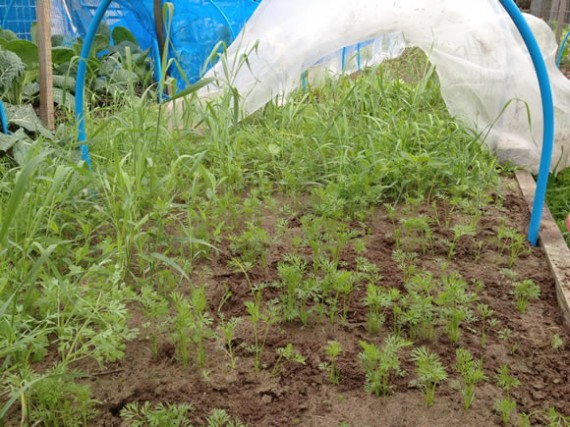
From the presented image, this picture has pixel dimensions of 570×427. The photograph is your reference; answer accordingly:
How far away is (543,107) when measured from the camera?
2.33 meters

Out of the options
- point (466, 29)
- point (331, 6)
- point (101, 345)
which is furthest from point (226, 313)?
point (466, 29)

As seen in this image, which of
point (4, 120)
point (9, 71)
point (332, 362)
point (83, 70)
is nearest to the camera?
point (332, 362)

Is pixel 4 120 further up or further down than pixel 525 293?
further up

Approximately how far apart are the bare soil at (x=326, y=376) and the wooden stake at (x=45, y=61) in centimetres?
187

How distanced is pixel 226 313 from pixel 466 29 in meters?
2.30

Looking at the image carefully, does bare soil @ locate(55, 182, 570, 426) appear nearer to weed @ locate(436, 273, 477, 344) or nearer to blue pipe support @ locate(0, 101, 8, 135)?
weed @ locate(436, 273, 477, 344)

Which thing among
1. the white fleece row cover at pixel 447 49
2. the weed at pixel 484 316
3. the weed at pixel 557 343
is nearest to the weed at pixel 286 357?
the weed at pixel 484 316

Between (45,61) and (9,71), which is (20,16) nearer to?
(9,71)

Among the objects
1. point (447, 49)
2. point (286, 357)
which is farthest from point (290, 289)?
point (447, 49)

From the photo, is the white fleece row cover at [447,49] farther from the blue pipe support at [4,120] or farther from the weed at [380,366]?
the weed at [380,366]

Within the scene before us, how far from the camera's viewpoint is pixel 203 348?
1683 millimetres

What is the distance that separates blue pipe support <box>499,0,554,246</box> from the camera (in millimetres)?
2162

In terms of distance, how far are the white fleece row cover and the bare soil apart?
1.50 meters

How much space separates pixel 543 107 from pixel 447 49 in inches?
47.6
